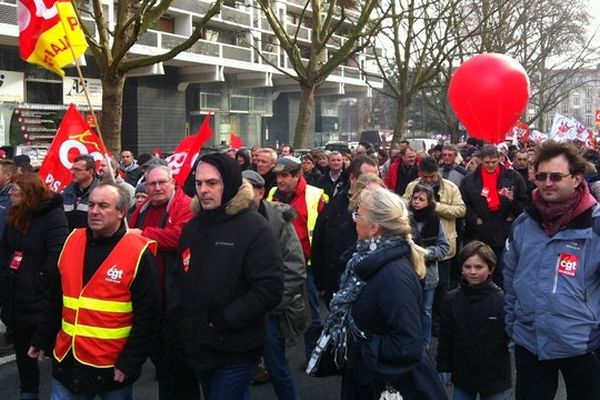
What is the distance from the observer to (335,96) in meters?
48.9

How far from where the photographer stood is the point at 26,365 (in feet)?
14.6

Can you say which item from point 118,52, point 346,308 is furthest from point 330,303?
point 118,52

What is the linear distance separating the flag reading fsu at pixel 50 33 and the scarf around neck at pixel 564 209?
5066 mm

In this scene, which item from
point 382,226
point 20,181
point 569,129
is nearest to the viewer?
point 382,226

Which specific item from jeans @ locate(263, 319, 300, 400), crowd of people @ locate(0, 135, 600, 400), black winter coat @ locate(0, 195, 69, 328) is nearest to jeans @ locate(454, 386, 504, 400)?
crowd of people @ locate(0, 135, 600, 400)

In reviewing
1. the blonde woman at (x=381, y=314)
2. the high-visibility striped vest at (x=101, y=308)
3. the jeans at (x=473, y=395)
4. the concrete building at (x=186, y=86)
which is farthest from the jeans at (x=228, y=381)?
the concrete building at (x=186, y=86)

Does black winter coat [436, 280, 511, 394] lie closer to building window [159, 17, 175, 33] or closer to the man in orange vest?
the man in orange vest

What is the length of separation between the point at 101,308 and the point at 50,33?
454 centimetres

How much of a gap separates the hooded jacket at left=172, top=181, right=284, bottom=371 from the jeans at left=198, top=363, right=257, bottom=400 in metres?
0.05

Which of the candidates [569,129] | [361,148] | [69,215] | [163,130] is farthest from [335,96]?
[69,215]

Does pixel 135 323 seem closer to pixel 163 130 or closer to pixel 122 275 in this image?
pixel 122 275

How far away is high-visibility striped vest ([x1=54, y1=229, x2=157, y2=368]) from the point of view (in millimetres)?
3352

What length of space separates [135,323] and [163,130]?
2911cm

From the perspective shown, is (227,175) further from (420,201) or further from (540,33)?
(540,33)
